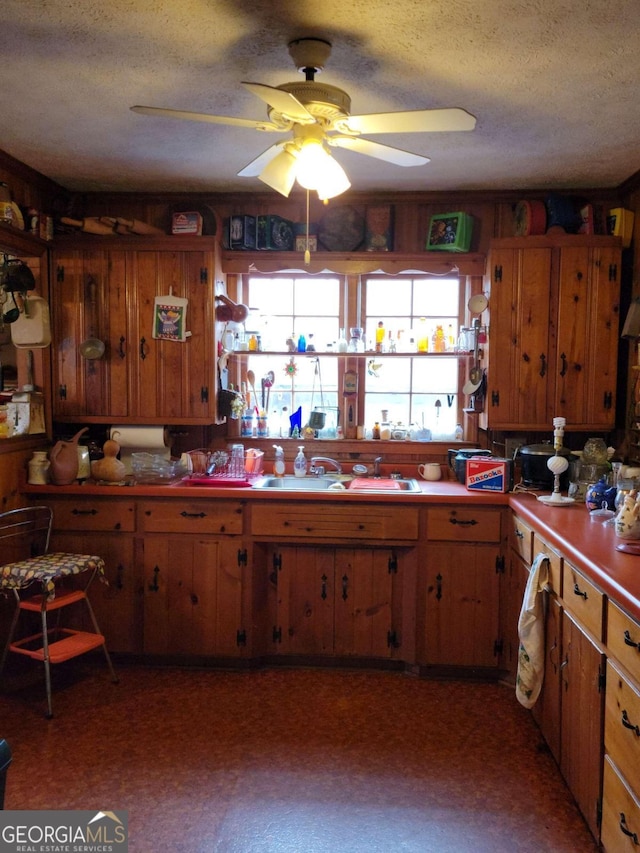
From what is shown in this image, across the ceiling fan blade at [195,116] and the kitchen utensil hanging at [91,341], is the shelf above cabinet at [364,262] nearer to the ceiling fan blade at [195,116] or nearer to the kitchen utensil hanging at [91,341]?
the kitchen utensil hanging at [91,341]

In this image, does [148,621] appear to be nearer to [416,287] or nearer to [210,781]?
[210,781]

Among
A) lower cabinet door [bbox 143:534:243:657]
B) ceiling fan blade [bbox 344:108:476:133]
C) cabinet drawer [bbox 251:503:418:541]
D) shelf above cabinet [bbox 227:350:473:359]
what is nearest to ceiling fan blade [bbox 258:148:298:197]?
ceiling fan blade [bbox 344:108:476:133]

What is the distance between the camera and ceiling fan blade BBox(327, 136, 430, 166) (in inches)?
84.1

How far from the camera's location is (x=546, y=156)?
2969mm

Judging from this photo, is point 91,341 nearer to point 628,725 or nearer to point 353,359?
point 353,359

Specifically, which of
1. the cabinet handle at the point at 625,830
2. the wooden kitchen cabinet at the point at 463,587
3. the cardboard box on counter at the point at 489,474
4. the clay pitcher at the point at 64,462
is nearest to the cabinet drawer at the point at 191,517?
the clay pitcher at the point at 64,462

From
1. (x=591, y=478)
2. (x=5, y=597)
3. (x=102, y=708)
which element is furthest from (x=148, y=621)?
(x=591, y=478)

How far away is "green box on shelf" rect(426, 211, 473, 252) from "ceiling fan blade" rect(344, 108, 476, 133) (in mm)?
1461

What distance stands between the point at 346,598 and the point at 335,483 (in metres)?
0.59

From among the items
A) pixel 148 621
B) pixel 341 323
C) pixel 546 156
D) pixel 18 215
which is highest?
pixel 546 156

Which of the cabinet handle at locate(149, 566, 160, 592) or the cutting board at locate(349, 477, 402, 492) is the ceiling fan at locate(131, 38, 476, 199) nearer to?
the cutting board at locate(349, 477, 402, 492)

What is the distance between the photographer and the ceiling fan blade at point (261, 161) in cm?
225

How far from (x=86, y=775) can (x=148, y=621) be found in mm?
944

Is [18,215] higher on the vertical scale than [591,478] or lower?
higher
